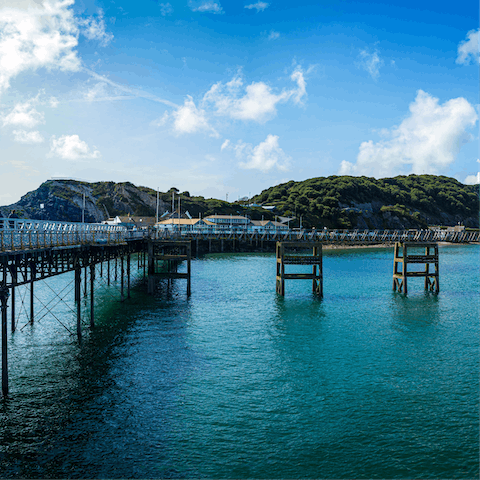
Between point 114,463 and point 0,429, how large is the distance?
5447 mm

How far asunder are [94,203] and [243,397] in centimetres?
17741

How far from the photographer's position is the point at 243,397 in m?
19.5

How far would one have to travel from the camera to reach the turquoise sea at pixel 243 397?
1451 centimetres

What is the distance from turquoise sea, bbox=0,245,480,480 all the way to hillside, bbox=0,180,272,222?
15218cm

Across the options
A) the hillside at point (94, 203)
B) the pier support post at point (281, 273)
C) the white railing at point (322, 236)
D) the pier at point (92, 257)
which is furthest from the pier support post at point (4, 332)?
the hillside at point (94, 203)

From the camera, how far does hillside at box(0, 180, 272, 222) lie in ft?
576

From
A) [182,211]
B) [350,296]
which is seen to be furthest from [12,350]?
[182,211]

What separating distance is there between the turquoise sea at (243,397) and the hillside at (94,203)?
15218cm

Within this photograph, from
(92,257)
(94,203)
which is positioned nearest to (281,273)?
(92,257)

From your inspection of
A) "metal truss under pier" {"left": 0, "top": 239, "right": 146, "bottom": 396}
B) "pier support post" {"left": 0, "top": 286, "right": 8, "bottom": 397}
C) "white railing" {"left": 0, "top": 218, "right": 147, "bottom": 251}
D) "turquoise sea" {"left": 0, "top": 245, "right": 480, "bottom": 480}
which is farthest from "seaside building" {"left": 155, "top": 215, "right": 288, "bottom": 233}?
"pier support post" {"left": 0, "top": 286, "right": 8, "bottom": 397}

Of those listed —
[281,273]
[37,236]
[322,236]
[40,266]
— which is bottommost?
[281,273]

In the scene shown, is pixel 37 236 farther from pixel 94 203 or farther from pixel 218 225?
pixel 94 203

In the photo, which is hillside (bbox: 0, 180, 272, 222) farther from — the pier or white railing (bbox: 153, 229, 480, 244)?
the pier

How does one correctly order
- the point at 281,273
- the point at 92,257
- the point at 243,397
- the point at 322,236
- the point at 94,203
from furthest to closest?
1. the point at 94,203
2. the point at 322,236
3. the point at 281,273
4. the point at 92,257
5. the point at 243,397
